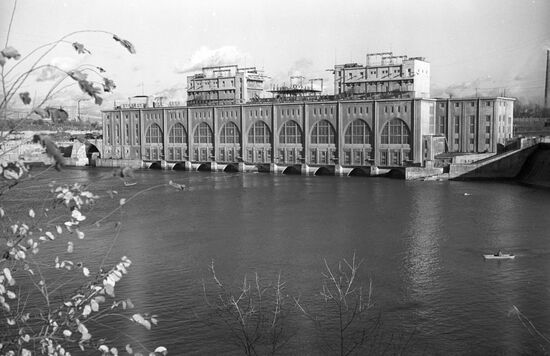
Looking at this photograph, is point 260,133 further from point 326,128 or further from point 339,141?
point 339,141

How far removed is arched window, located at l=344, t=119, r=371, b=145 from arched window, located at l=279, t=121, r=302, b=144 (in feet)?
20.0

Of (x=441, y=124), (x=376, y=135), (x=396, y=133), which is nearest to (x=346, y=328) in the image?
(x=396, y=133)

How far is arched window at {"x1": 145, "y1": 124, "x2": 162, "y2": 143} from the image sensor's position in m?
83.0

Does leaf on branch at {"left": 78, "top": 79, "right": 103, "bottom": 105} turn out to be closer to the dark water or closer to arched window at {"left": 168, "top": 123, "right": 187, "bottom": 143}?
the dark water

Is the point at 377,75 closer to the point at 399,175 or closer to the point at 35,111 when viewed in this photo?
the point at 399,175

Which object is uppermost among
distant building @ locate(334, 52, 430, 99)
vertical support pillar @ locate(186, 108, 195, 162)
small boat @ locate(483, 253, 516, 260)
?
distant building @ locate(334, 52, 430, 99)

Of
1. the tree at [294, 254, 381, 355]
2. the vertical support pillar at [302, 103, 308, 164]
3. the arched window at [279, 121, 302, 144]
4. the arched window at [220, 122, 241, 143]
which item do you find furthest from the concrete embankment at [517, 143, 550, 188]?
the tree at [294, 254, 381, 355]

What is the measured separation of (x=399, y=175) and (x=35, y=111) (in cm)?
6143

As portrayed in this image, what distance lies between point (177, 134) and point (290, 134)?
17.5 meters

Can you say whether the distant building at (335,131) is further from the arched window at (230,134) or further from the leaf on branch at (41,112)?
the leaf on branch at (41,112)

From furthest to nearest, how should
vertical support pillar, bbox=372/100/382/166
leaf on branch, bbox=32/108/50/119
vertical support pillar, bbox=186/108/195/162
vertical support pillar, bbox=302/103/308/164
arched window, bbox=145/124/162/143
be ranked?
arched window, bbox=145/124/162/143 → vertical support pillar, bbox=186/108/195/162 → vertical support pillar, bbox=302/103/308/164 → vertical support pillar, bbox=372/100/382/166 → leaf on branch, bbox=32/108/50/119

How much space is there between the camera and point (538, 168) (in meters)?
58.0

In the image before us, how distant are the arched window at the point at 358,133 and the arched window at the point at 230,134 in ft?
48.3

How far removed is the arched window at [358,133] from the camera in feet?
218
